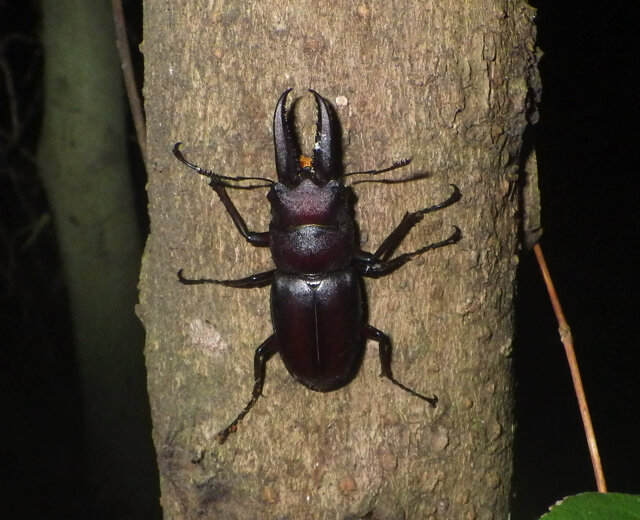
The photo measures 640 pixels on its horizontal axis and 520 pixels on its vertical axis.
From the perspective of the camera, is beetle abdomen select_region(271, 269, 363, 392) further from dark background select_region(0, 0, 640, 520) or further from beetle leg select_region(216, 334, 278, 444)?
dark background select_region(0, 0, 640, 520)

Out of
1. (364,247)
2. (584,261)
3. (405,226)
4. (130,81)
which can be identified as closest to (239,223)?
(364,247)

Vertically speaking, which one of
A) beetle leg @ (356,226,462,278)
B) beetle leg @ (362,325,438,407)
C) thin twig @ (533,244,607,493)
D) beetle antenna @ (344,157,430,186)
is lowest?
thin twig @ (533,244,607,493)

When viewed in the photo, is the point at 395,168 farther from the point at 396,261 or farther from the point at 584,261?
the point at 584,261

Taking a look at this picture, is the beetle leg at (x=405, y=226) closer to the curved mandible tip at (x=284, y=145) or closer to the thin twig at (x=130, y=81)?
the curved mandible tip at (x=284, y=145)

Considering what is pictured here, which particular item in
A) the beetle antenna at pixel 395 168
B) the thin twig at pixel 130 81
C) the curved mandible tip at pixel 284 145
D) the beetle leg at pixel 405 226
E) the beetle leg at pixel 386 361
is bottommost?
the beetle leg at pixel 386 361

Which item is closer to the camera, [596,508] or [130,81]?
[596,508]

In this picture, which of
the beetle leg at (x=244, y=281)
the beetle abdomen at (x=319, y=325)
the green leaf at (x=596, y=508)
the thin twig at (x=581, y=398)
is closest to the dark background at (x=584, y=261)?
the thin twig at (x=581, y=398)

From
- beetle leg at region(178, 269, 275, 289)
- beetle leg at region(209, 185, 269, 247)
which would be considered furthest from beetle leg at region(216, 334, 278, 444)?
beetle leg at region(209, 185, 269, 247)
